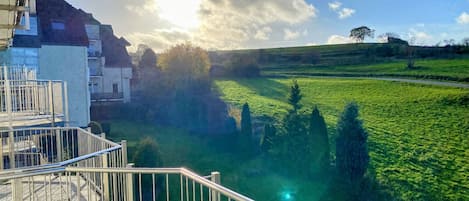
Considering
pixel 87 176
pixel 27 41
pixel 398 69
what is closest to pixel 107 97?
pixel 27 41

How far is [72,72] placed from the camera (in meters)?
11.6

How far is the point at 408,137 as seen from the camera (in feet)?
41.1

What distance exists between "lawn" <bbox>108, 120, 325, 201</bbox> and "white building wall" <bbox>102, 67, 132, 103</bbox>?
9.87 feet

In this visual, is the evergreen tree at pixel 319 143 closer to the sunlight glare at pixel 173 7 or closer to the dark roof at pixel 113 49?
the sunlight glare at pixel 173 7

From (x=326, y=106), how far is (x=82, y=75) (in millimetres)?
9831

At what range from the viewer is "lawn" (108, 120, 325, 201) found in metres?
10.4

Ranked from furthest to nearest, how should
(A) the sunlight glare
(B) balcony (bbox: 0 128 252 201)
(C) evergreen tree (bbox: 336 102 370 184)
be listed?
(A) the sunlight glare → (C) evergreen tree (bbox: 336 102 370 184) → (B) balcony (bbox: 0 128 252 201)

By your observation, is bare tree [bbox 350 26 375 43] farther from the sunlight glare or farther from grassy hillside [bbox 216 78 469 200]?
the sunlight glare

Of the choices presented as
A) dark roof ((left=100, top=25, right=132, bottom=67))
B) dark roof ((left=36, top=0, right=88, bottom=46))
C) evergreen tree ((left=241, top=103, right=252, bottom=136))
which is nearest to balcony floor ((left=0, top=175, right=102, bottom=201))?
dark roof ((left=36, top=0, right=88, bottom=46))

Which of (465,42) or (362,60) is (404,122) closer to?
(465,42)

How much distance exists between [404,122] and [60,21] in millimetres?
12754

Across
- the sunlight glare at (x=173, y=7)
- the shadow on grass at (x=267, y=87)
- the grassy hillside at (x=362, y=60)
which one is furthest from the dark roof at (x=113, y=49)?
the shadow on grass at (x=267, y=87)

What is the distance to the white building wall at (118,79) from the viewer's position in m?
18.0

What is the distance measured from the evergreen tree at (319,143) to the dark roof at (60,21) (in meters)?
7.90
